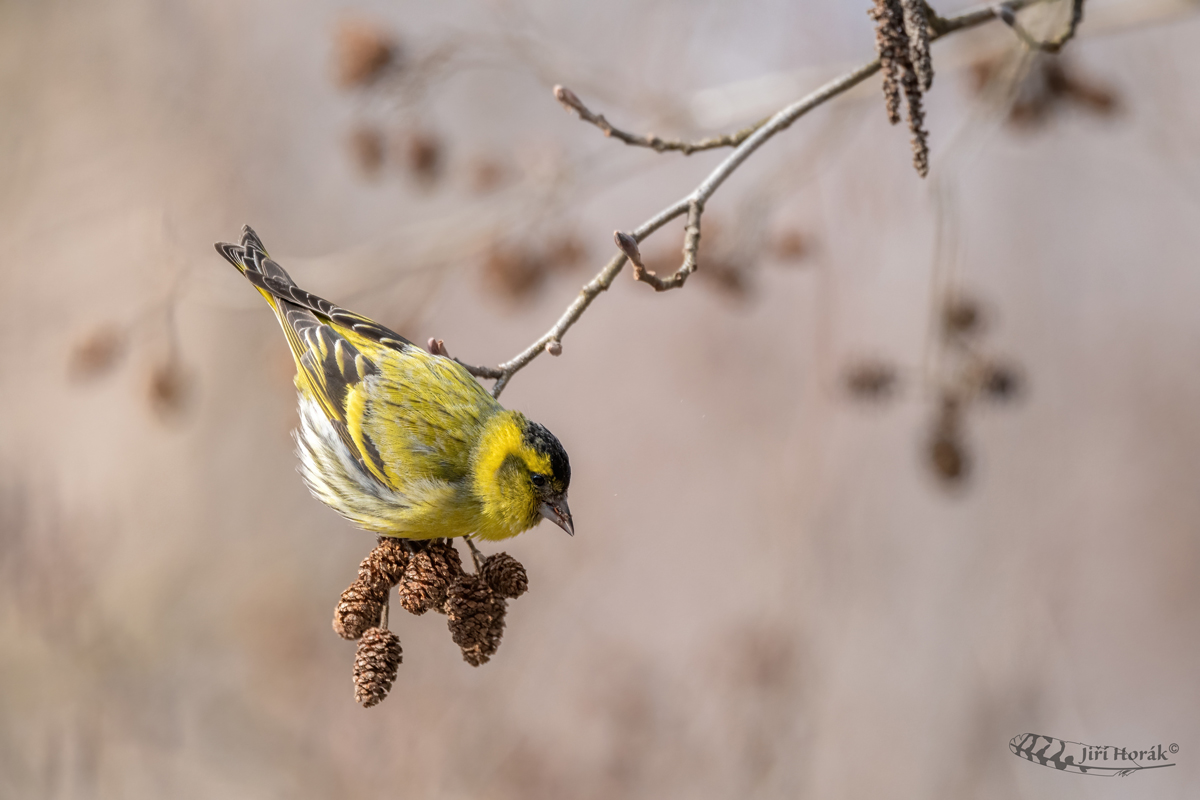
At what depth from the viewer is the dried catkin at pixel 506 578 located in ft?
5.98

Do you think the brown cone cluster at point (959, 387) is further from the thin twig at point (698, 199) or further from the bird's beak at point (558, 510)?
the bird's beak at point (558, 510)

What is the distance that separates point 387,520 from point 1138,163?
6109 millimetres

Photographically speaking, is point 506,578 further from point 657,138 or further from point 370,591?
point 657,138

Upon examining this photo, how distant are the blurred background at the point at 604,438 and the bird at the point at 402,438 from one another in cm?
78

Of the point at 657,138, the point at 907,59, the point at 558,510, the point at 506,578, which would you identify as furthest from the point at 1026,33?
the point at 506,578

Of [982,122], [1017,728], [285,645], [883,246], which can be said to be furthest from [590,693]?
→ [982,122]

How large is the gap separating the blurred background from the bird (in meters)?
0.78

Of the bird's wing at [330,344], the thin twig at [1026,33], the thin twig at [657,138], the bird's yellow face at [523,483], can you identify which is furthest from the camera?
the bird's wing at [330,344]

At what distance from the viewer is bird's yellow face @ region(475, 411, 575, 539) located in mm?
2146

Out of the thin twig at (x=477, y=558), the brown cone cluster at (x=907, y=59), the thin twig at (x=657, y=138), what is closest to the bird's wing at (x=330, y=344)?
the thin twig at (x=477, y=558)

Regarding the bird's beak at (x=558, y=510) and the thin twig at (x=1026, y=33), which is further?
the bird's beak at (x=558, y=510)

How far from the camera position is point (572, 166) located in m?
3.29

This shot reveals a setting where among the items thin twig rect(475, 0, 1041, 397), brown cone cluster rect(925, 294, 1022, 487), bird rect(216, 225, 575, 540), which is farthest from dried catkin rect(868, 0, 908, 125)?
bird rect(216, 225, 575, 540)

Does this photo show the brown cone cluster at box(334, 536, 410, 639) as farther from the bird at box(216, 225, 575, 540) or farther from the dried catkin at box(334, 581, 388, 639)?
the bird at box(216, 225, 575, 540)
